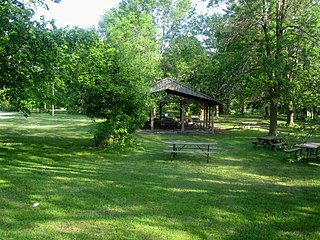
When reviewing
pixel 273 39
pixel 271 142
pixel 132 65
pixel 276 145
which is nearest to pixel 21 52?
pixel 132 65

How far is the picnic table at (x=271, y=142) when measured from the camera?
1532 centimetres

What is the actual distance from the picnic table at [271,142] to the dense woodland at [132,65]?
1.66 metres

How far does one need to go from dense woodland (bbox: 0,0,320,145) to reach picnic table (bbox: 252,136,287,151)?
166 centimetres

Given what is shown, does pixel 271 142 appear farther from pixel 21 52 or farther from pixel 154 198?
pixel 21 52

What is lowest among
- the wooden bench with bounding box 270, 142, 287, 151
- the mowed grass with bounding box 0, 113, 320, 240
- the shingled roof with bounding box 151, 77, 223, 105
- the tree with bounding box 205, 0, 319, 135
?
the mowed grass with bounding box 0, 113, 320, 240

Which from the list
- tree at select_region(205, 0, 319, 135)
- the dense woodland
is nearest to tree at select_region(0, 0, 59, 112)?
the dense woodland

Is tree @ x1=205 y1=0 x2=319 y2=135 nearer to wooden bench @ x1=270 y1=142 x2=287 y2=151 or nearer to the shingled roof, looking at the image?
wooden bench @ x1=270 y1=142 x2=287 y2=151

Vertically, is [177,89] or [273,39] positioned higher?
[273,39]

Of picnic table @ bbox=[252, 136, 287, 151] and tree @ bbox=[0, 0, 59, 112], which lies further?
picnic table @ bbox=[252, 136, 287, 151]

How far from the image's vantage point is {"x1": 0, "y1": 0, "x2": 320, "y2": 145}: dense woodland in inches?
412

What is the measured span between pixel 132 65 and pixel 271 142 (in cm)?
770

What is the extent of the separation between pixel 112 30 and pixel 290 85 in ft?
73.3

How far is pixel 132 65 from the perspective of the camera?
1428cm

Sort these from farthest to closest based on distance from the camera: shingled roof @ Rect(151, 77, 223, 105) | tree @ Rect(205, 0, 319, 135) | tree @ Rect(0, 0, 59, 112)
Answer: shingled roof @ Rect(151, 77, 223, 105)
tree @ Rect(205, 0, 319, 135)
tree @ Rect(0, 0, 59, 112)
